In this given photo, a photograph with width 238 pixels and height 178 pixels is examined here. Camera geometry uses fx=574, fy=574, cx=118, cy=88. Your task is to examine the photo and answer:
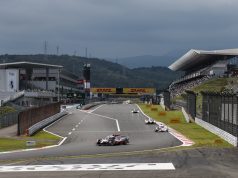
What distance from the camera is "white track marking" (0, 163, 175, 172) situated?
107 ft

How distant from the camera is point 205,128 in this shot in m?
72.0

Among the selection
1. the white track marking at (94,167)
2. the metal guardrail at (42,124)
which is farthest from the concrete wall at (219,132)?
the metal guardrail at (42,124)

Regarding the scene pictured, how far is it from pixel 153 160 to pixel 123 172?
19.7ft

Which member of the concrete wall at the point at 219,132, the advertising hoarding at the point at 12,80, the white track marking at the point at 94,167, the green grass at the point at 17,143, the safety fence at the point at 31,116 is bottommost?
the green grass at the point at 17,143

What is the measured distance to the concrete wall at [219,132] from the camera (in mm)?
48894

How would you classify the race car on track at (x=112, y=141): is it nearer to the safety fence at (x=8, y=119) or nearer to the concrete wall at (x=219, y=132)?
the concrete wall at (x=219, y=132)

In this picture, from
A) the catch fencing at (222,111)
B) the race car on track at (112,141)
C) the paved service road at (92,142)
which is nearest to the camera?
the paved service road at (92,142)

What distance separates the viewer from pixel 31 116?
238 feet

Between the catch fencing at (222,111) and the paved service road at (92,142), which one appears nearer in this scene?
the paved service road at (92,142)

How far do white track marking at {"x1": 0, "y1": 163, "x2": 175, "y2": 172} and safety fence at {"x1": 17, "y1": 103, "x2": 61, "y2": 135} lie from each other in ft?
96.0

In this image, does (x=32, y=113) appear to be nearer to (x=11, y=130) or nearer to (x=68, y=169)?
(x=11, y=130)

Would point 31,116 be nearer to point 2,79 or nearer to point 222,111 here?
point 222,111

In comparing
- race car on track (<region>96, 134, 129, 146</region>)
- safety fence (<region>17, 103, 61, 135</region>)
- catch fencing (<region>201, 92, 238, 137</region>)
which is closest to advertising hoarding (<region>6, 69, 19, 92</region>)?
safety fence (<region>17, 103, 61, 135</region>)

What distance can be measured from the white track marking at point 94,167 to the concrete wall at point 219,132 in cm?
1569
